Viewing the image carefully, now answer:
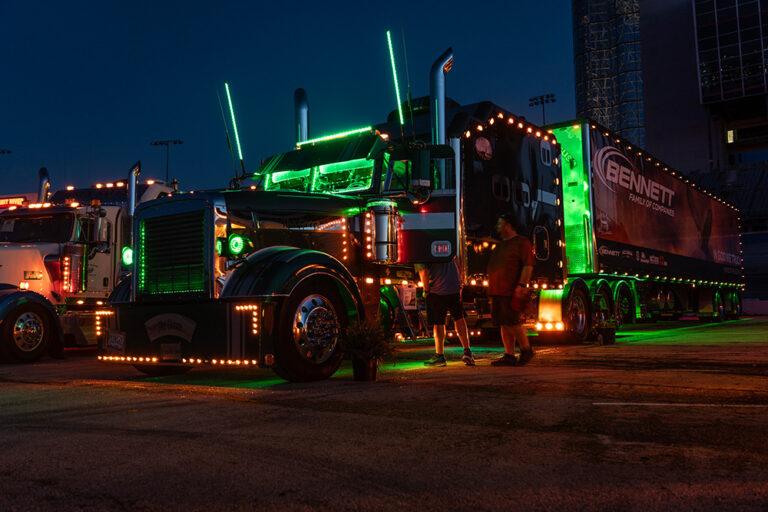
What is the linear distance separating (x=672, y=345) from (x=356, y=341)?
6851 mm

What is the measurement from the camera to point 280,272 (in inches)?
→ 255

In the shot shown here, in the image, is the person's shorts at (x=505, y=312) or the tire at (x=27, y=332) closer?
the person's shorts at (x=505, y=312)

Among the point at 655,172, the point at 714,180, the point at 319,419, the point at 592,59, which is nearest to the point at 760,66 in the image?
the point at 714,180

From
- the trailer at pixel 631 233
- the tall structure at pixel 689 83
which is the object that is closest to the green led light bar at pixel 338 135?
the trailer at pixel 631 233

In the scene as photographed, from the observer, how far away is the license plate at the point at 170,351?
682 centimetres

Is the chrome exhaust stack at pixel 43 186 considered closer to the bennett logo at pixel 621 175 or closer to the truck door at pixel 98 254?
the truck door at pixel 98 254

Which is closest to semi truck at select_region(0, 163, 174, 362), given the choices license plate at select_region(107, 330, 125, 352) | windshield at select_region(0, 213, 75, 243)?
windshield at select_region(0, 213, 75, 243)

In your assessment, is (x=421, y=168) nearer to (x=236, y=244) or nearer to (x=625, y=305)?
(x=236, y=244)

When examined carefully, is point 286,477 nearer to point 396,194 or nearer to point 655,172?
point 396,194

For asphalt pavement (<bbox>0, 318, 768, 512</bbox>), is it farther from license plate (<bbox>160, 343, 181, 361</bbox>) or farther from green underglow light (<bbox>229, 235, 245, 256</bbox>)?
green underglow light (<bbox>229, 235, 245, 256</bbox>)

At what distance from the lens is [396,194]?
7801 mm

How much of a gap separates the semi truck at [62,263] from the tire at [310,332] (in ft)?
16.6

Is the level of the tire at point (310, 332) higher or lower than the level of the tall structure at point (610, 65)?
lower

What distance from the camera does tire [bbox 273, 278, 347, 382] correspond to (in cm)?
645
